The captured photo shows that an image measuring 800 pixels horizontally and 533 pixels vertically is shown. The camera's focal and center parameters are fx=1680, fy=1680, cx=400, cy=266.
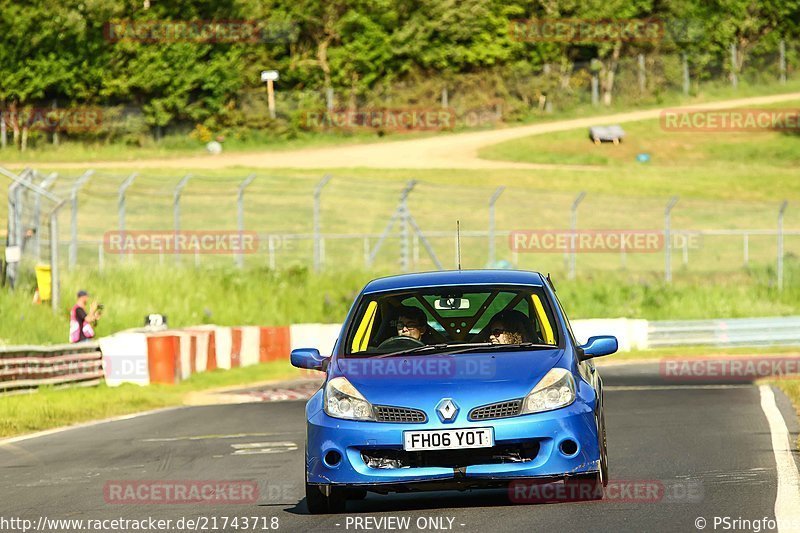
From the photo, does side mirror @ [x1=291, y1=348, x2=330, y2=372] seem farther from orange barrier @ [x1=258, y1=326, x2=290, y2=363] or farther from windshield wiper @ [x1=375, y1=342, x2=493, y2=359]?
orange barrier @ [x1=258, y1=326, x2=290, y2=363]

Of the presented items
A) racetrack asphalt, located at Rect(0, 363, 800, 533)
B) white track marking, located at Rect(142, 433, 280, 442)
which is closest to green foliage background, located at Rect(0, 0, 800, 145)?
racetrack asphalt, located at Rect(0, 363, 800, 533)

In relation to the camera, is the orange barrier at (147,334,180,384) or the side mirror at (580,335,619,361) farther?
the orange barrier at (147,334,180,384)

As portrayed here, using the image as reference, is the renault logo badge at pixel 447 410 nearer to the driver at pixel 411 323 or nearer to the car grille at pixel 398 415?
the car grille at pixel 398 415

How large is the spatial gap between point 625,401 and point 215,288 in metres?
15.8

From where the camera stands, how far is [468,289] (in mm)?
10109

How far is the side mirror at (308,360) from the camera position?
9945 millimetres

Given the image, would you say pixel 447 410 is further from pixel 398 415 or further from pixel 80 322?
A: pixel 80 322

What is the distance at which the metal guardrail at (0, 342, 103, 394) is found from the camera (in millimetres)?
20328

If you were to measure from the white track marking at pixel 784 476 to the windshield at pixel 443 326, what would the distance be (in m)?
1.56

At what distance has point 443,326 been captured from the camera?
10.6 meters

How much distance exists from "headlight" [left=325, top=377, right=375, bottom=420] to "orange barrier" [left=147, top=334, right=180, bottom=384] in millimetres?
14348

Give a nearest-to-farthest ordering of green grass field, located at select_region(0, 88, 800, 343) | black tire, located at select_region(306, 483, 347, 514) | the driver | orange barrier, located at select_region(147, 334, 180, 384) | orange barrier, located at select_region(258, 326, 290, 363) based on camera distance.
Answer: black tire, located at select_region(306, 483, 347, 514)
the driver
orange barrier, located at select_region(147, 334, 180, 384)
orange barrier, located at select_region(258, 326, 290, 363)
green grass field, located at select_region(0, 88, 800, 343)

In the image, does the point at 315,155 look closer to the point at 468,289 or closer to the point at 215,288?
the point at 215,288

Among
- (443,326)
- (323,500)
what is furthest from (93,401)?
(323,500)
